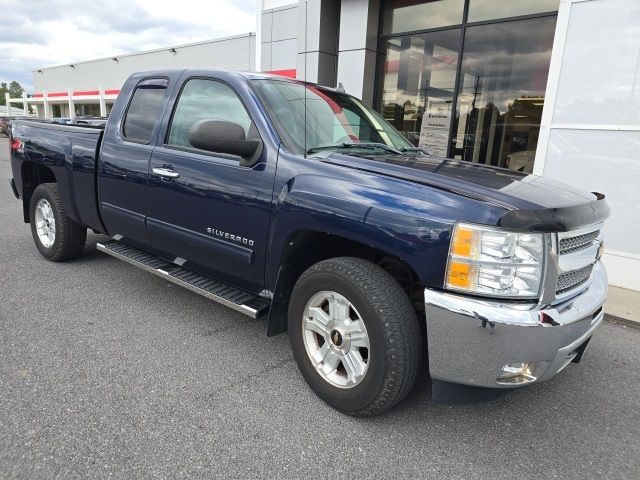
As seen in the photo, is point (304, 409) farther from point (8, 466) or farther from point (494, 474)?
point (8, 466)

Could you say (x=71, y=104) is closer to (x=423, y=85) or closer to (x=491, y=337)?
(x=423, y=85)

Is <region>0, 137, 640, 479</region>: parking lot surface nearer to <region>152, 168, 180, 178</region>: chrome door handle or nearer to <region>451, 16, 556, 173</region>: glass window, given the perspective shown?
<region>152, 168, 180, 178</region>: chrome door handle

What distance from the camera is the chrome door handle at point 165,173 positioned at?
133 inches

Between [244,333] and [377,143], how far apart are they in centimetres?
174

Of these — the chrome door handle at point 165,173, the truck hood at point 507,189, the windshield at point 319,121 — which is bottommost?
the chrome door handle at point 165,173

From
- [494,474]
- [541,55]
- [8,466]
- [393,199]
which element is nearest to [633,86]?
[541,55]

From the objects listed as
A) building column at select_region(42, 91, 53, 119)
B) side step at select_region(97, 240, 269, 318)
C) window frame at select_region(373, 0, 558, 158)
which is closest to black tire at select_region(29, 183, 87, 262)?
side step at select_region(97, 240, 269, 318)

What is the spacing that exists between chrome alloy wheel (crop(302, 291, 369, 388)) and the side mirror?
99 centimetres

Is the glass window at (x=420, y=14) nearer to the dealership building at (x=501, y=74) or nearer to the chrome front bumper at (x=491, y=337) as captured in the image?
the dealership building at (x=501, y=74)

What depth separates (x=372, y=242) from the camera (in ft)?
7.83

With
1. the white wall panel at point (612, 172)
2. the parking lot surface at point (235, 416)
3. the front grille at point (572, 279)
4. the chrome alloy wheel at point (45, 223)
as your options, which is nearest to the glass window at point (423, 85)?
the white wall panel at point (612, 172)

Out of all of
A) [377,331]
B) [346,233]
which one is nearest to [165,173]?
[346,233]

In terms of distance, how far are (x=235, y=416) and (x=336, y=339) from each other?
690 millimetres

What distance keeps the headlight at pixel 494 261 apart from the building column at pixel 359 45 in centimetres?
706
